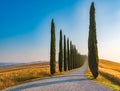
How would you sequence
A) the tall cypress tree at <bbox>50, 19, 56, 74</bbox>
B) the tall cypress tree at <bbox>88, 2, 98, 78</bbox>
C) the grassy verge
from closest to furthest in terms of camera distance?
1. the grassy verge
2. the tall cypress tree at <bbox>88, 2, 98, 78</bbox>
3. the tall cypress tree at <bbox>50, 19, 56, 74</bbox>

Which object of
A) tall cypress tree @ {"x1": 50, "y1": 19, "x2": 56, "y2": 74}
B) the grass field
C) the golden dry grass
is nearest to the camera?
the grass field

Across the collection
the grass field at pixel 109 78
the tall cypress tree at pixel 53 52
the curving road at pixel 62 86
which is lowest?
the grass field at pixel 109 78

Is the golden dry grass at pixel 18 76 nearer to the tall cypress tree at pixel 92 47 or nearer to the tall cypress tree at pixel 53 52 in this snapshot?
the tall cypress tree at pixel 53 52

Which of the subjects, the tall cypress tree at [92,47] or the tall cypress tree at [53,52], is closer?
the tall cypress tree at [92,47]

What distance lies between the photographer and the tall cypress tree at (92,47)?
92.7 feet

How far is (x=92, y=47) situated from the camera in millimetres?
→ 28969

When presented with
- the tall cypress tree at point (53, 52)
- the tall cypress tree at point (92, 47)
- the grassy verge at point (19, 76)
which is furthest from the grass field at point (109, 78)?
the grassy verge at point (19, 76)

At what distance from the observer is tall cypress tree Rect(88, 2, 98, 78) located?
28244mm

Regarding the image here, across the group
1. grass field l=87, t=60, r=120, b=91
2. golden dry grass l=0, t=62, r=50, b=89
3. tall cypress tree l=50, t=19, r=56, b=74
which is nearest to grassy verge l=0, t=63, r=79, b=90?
golden dry grass l=0, t=62, r=50, b=89

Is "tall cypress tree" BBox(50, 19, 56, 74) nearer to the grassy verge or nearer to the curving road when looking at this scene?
the grassy verge

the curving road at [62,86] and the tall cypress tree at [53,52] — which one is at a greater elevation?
the tall cypress tree at [53,52]

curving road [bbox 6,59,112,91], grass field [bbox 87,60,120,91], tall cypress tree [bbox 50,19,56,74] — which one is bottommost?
grass field [bbox 87,60,120,91]

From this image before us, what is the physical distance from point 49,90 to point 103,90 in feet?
12.2

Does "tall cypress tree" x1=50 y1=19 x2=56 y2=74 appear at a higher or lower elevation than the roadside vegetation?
higher
